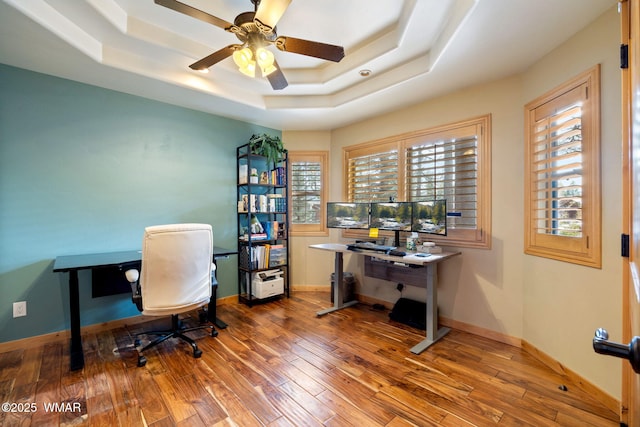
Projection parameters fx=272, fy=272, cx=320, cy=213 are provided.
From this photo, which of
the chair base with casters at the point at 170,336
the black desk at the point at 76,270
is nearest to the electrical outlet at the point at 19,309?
the black desk at the point at 76,270

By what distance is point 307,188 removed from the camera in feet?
14.1

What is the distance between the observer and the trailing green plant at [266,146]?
366 centimetres

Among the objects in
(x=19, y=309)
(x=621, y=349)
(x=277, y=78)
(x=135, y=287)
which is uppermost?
(x=277, y=78)

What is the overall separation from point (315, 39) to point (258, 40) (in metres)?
0.85

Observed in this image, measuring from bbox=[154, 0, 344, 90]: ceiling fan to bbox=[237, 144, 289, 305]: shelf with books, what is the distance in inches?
67.8

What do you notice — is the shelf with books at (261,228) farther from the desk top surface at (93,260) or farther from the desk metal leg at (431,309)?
the desk metal leg at (431,309)

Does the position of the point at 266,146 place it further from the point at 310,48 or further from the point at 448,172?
the point at 448,172

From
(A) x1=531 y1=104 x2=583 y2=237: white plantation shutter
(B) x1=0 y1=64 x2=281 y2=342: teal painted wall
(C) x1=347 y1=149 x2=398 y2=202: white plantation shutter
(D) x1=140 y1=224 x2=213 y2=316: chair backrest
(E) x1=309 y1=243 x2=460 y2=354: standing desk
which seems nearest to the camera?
(A) x1=531 y1=104 x2=583 y2=237: white plantation shutter

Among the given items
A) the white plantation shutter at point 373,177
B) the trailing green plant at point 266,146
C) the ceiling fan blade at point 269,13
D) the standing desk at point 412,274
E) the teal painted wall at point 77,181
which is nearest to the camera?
the ceiling fan blade at point 269,13

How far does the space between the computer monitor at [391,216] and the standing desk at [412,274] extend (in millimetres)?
373

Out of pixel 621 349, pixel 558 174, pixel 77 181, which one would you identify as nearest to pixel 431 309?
pixel 558 174

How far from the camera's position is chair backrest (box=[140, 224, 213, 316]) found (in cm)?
211

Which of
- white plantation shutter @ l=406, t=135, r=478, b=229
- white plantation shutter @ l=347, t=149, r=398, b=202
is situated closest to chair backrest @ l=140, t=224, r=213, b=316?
white plantation shutter @ l=347, t=149, r=398, b=202

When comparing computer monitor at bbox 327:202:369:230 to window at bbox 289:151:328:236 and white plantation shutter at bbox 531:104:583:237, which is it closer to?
window at bbox 289:151:328:236
